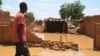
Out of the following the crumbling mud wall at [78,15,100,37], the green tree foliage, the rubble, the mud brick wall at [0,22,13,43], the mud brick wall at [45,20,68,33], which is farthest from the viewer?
the green tree foliage

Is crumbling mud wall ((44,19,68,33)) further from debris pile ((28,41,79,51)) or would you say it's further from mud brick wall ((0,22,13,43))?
debris pile ((28,41,79,51))

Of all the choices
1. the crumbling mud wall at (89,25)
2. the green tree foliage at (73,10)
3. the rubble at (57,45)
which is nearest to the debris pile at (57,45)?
the rubble at (57,45)

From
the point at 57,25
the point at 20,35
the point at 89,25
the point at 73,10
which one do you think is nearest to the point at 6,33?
the point at 20,35

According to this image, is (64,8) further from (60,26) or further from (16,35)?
(16,35)

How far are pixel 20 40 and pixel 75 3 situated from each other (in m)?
67.7

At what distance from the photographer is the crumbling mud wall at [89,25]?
2865cm

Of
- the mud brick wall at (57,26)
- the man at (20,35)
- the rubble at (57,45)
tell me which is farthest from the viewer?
the mud brick wall at (57,26)

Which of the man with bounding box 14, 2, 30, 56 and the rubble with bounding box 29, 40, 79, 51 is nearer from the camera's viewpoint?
the man with bounding box 14, 2, 30, 56

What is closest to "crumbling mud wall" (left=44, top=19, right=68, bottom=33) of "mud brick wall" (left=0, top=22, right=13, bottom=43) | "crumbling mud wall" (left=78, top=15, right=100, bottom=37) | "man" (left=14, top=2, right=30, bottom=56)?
"crumbling mud wall" (left=78, top=15, right=100, bottom=37)

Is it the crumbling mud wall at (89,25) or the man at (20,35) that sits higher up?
the man at (20,35)

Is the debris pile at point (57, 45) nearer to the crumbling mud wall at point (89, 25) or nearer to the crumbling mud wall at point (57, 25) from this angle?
the crumbling mud wall at point (89, 25)

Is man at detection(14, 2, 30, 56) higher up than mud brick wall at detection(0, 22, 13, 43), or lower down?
higher up

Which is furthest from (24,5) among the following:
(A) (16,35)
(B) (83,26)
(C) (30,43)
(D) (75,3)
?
(D) (75,3)

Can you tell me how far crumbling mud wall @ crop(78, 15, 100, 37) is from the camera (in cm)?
2865
